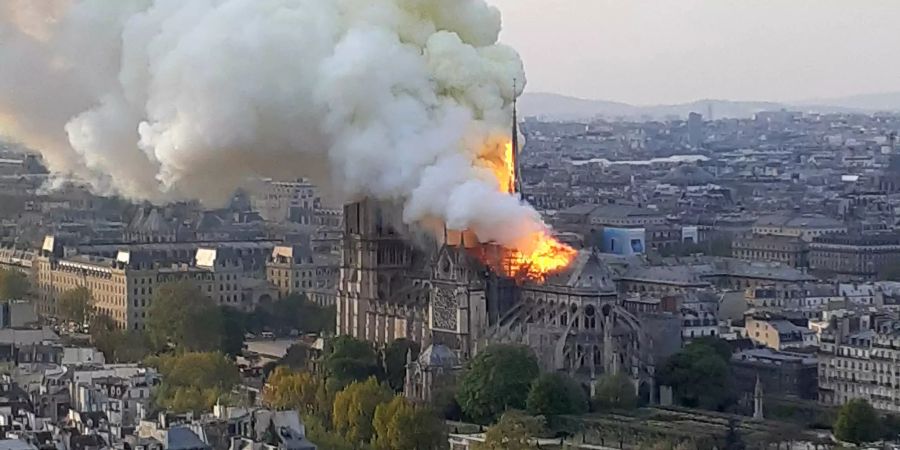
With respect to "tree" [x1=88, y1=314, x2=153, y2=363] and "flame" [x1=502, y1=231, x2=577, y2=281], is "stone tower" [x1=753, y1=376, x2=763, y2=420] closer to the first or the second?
"flame" [x1=502, y1=231, x2=577, y2=281]

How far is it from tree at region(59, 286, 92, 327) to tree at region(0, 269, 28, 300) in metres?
2.08

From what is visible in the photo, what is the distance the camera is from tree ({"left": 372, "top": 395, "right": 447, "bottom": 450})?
42.9 metres

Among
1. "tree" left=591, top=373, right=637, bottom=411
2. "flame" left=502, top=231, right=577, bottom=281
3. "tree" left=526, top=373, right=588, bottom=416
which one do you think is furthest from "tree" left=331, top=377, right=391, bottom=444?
"flame" left=502, top=231, right=577, bottom=281

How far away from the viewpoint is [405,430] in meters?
43.0

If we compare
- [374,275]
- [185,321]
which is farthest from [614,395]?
[185,321]

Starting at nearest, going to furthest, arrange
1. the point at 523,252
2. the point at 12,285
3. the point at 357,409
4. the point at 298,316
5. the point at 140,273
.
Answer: the point at 357,409, the point at 523,252, the point at 298,316, the point at 140,273, the point at 12,285

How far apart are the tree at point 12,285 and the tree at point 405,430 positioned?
2610 cm

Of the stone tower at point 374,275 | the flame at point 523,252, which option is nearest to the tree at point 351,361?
the stone tower at point 374,275

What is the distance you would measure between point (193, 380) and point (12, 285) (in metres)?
22.2

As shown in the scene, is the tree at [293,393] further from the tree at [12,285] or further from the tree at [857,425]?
the tree at [12,285]

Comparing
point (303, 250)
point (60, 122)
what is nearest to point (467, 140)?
point (60, 122)

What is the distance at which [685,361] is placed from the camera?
5031 centimetres

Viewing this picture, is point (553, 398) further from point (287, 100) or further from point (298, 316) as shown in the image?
point (298, 316)

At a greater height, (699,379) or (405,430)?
(699,379)
